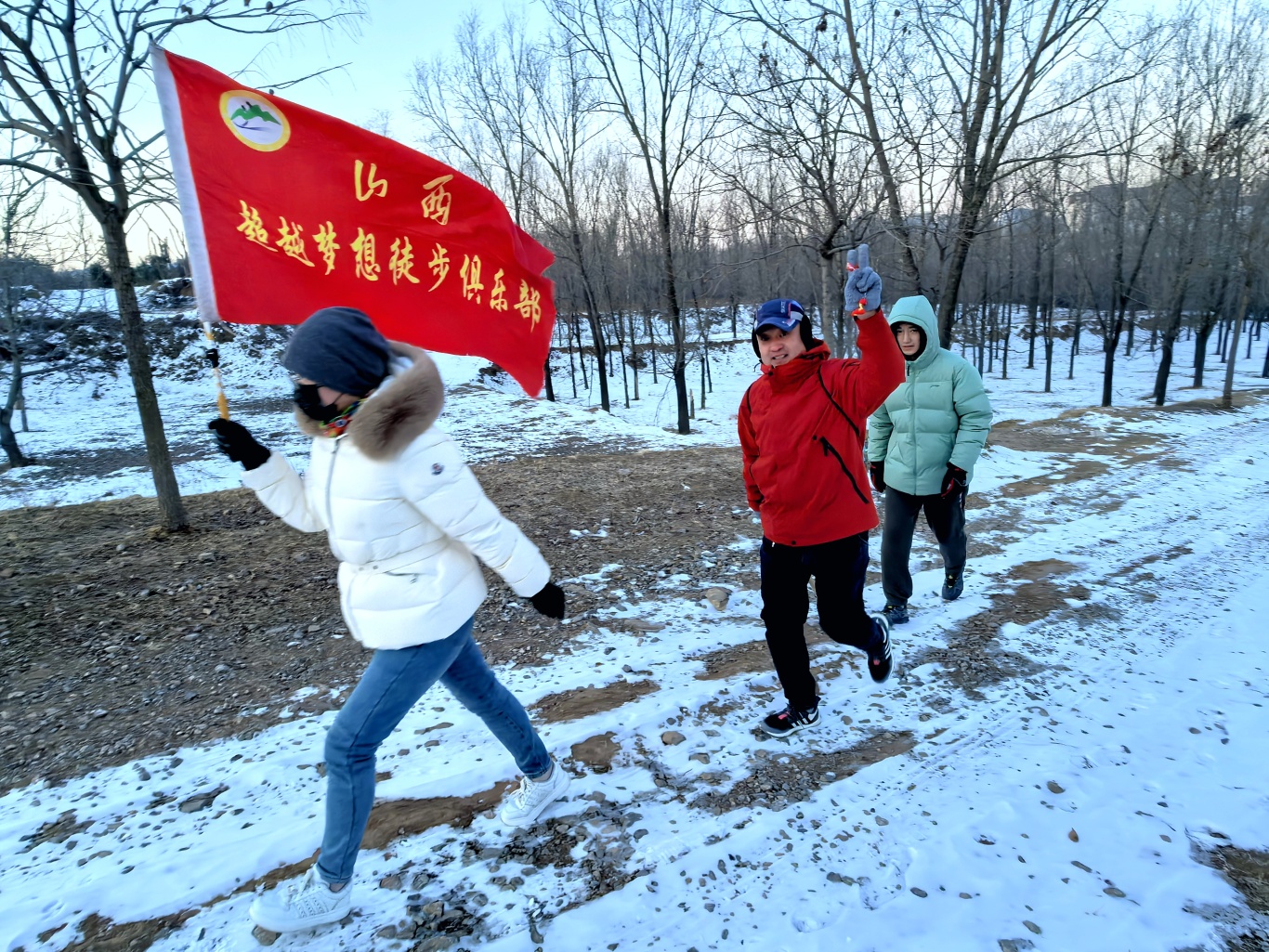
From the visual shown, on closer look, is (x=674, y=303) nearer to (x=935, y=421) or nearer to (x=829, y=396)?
(x=935, y=421)

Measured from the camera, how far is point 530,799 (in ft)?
8.30

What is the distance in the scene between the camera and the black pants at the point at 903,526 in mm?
4074

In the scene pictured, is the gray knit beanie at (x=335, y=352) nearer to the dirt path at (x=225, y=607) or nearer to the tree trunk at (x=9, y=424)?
the dirt path at (x=225, y=607)

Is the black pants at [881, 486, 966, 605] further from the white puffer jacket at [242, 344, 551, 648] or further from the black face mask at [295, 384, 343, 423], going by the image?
the black face mask at [295, 384, 343, 423]

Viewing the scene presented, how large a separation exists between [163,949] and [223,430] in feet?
5.66

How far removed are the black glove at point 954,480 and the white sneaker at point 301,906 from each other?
148 inches

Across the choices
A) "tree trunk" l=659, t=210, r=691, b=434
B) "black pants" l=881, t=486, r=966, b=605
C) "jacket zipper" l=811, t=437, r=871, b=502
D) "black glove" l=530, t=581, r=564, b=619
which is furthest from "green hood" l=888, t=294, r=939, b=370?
"tree trunk" l=659, t=210, r=691, b=434

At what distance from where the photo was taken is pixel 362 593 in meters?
2.03

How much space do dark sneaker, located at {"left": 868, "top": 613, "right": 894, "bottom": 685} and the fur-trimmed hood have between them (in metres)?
2.52

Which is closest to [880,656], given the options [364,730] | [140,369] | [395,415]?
[364,730]

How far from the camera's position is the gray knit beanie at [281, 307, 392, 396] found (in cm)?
191

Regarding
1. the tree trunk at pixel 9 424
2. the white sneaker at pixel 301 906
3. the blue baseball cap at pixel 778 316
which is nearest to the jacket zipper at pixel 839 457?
the blue baseball cap at pixel 778 316

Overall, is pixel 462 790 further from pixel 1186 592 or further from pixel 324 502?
pixel 1186 592

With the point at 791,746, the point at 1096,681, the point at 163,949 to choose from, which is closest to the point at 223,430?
the point at 163,949
